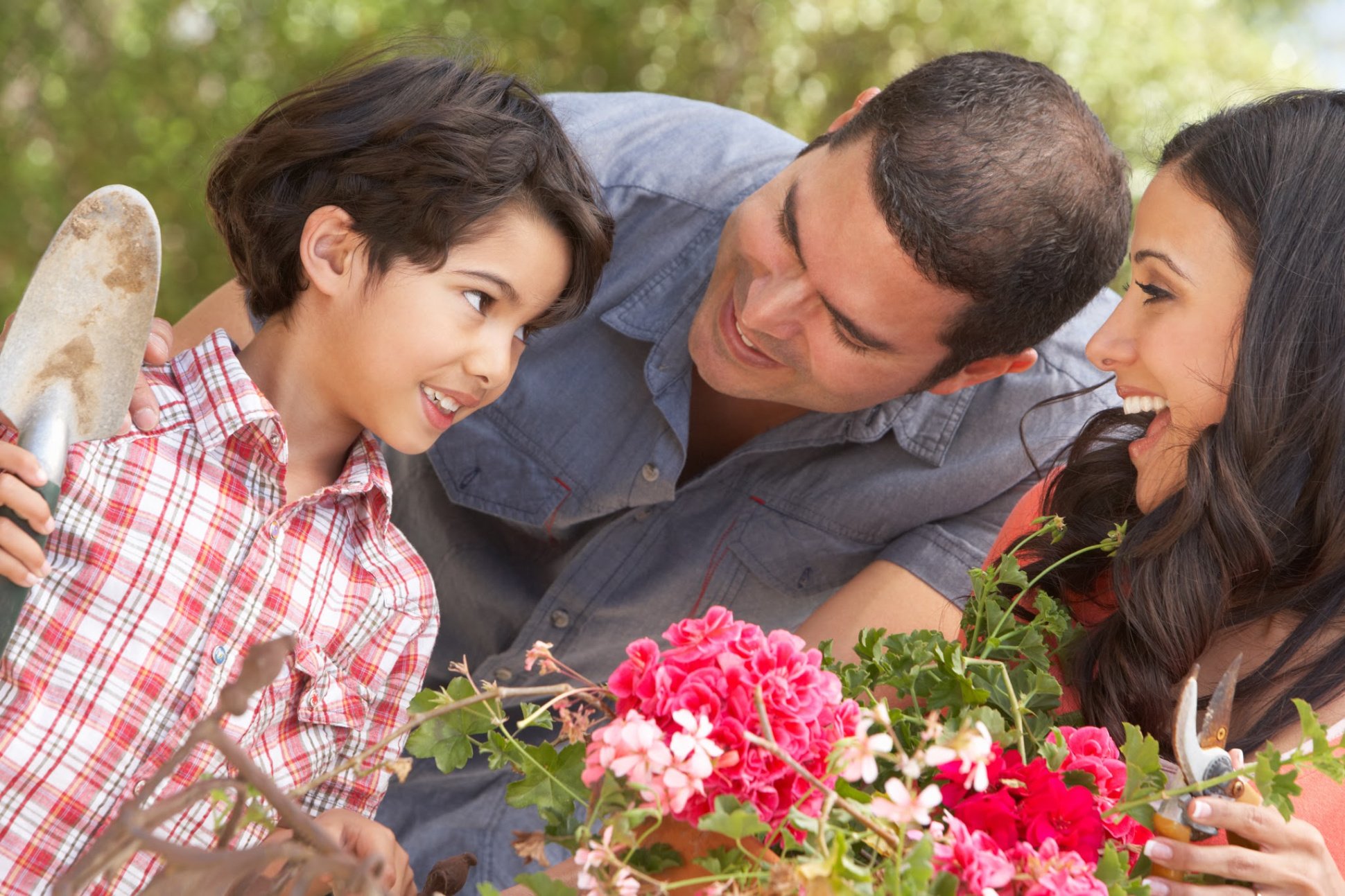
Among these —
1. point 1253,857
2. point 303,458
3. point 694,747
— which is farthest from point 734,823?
point 303,458

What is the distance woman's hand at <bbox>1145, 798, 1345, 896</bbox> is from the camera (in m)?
0.90

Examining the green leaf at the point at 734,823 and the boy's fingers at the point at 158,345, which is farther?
the boy's fingers at the point at 158,345

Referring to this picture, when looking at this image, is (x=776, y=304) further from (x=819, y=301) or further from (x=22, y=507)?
(x=22, y=507)

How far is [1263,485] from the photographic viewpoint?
1428 mm

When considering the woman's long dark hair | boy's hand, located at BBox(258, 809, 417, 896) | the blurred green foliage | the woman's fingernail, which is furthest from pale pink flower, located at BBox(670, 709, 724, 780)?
the blurred green foliage

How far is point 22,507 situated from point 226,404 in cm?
40

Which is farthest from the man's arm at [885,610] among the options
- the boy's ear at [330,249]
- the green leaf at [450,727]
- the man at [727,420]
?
the green leaf at [450,727]

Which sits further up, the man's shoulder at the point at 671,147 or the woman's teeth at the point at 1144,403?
the man's shoulder at the point at 671,147

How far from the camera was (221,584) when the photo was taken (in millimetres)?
1465

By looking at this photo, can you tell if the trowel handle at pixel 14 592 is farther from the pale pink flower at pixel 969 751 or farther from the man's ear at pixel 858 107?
the man's ear at pixel 858 107

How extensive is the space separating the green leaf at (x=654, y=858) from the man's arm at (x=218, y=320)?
1.44m

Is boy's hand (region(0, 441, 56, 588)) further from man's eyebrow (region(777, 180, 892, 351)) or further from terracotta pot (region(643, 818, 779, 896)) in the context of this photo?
man's eyebrow (region(777, 180, 892, 351))

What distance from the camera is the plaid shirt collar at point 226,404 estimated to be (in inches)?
58.2

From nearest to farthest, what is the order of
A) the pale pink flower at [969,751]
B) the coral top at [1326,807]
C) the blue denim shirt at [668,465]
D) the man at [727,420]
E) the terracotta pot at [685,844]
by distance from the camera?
the pale pink flower at [969,751] < the terracotta pot at [685,844] < the coral top at [1326,807] < the man at [727,420] < the blue denim shirt at [668,465]
